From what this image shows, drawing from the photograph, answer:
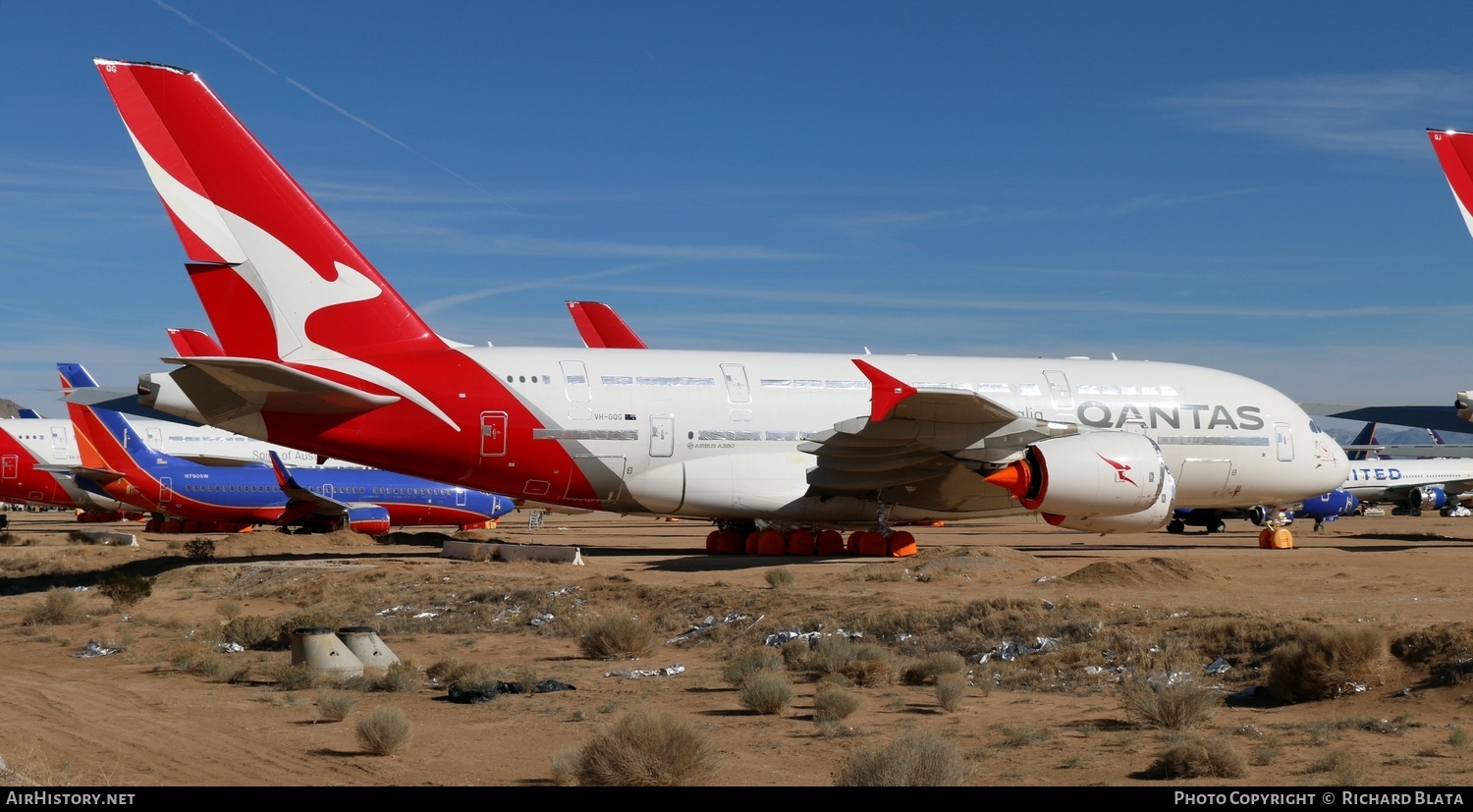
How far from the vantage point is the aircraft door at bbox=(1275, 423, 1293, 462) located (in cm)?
2638

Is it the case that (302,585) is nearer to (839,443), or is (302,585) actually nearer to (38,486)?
(839,443)

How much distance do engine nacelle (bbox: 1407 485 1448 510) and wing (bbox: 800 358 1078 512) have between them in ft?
119

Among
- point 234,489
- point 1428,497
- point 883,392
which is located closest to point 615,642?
A: point 883,392

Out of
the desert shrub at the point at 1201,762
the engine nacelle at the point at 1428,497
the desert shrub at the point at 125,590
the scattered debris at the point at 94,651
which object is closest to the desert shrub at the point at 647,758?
the desert shrub at the point at 1201,762

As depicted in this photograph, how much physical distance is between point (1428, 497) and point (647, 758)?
56.8m

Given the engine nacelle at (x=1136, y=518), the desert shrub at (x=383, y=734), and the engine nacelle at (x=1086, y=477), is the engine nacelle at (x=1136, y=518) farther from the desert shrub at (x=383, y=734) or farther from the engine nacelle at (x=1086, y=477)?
the desert shrub at (x=383, y=734)

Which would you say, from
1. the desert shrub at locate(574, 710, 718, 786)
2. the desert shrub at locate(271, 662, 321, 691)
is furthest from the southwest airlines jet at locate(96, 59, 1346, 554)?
the desert shrub at locate(574, 710, 718, 786)

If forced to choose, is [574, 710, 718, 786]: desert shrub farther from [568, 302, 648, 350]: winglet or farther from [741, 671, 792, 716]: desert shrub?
[568, 302, 648, 350]: winglet

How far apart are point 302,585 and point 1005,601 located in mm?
13209

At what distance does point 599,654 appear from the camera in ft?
49.2

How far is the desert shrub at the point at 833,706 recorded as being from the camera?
34.3 feet

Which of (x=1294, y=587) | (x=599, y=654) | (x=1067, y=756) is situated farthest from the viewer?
(x=1294, y=587)

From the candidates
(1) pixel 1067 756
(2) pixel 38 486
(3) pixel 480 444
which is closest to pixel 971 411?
(3) pixel 480 444

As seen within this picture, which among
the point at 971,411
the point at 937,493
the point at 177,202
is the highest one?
the point at 177,202
